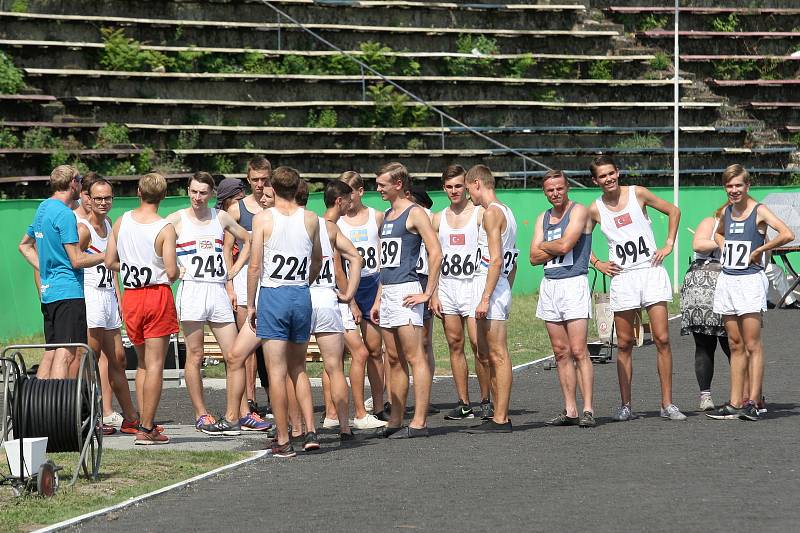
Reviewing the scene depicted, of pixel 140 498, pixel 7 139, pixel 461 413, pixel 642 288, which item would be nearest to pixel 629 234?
pixel 642 288

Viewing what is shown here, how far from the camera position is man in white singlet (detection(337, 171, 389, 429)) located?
38.8 feet

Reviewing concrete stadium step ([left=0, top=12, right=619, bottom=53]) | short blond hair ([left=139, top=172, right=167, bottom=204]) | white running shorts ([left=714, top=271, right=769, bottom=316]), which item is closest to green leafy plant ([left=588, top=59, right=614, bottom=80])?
concrete stadium step ([left=0, top=12, right=619, bottom=53])

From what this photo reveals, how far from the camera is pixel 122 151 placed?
25.4 metres

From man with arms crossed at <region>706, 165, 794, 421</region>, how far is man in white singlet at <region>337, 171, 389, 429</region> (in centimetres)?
294

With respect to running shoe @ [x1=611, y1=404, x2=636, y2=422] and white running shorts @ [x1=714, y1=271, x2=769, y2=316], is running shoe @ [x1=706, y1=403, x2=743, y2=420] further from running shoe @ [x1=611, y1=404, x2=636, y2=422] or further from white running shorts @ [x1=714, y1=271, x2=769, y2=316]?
white running shorts @ [x1=714, y1=271, x2=769, y2=316]

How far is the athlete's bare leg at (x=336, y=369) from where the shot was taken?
10.9m

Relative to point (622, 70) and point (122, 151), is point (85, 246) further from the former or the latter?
point (622, 70)

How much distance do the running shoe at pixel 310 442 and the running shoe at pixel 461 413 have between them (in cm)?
214

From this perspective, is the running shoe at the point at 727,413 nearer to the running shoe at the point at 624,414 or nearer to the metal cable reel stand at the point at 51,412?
the running shoe at the point at 624,414

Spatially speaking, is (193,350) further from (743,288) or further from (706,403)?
(743,288)

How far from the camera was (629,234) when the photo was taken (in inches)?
464

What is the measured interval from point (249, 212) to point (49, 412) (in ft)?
12.8

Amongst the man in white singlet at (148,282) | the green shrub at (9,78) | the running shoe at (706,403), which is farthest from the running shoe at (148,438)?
the green shrub at (9,78)

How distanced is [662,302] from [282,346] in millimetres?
3439
